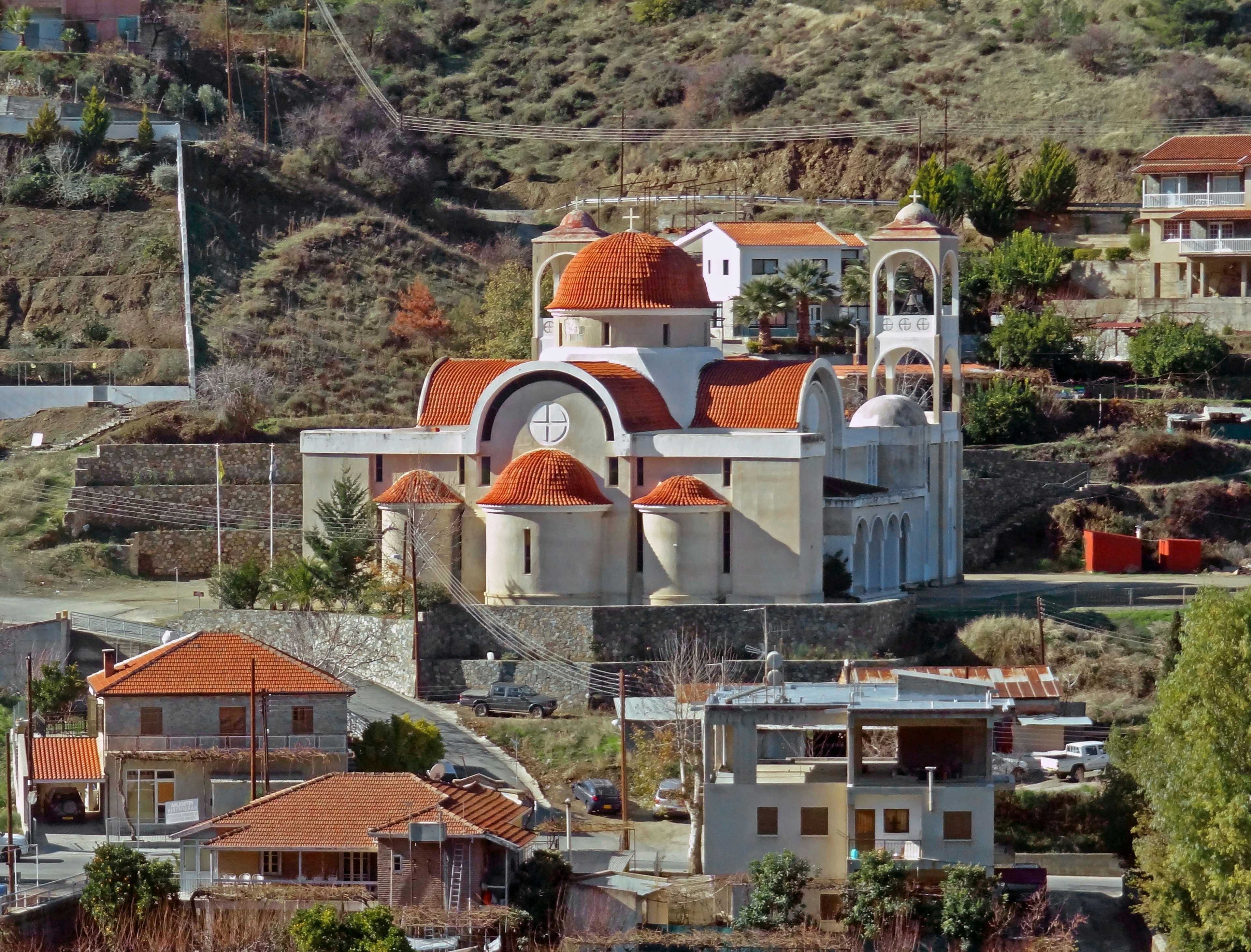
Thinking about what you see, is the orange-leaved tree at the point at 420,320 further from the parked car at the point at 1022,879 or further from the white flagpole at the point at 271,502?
the parked car at the point at 1022,879

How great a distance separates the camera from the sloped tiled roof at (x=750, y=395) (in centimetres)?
5778

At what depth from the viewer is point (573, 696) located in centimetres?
5419

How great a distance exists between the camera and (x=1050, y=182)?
300ft

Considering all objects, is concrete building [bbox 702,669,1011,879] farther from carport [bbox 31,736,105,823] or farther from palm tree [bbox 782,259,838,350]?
palm tree [bbox 782,259,838,350]

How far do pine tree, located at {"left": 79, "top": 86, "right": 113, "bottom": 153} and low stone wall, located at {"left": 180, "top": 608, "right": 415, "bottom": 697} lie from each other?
35378 millimetres

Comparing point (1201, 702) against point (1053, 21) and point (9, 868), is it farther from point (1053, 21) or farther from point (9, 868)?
point (1053, 21)

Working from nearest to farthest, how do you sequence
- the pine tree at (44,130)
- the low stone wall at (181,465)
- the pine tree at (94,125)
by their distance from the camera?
the low stone wall at (181,465) → the pine tree at (44,130) → the pine tree at (94,125)

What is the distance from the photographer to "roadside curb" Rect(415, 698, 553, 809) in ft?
160

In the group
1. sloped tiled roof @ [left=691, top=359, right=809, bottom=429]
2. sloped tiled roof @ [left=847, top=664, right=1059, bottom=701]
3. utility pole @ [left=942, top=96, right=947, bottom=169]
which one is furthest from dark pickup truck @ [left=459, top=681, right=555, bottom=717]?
utility pole @ [left=942, top=96, right=947, bottom=169]

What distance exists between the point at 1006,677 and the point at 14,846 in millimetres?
20130

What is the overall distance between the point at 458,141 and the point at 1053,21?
24396 mm

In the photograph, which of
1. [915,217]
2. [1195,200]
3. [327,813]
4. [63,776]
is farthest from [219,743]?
[1195,200]

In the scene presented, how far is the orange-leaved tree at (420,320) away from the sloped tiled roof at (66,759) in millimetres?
34967

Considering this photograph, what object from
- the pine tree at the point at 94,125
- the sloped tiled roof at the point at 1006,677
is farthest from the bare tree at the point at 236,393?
the sloped tiled roof at the point at 1006,677
